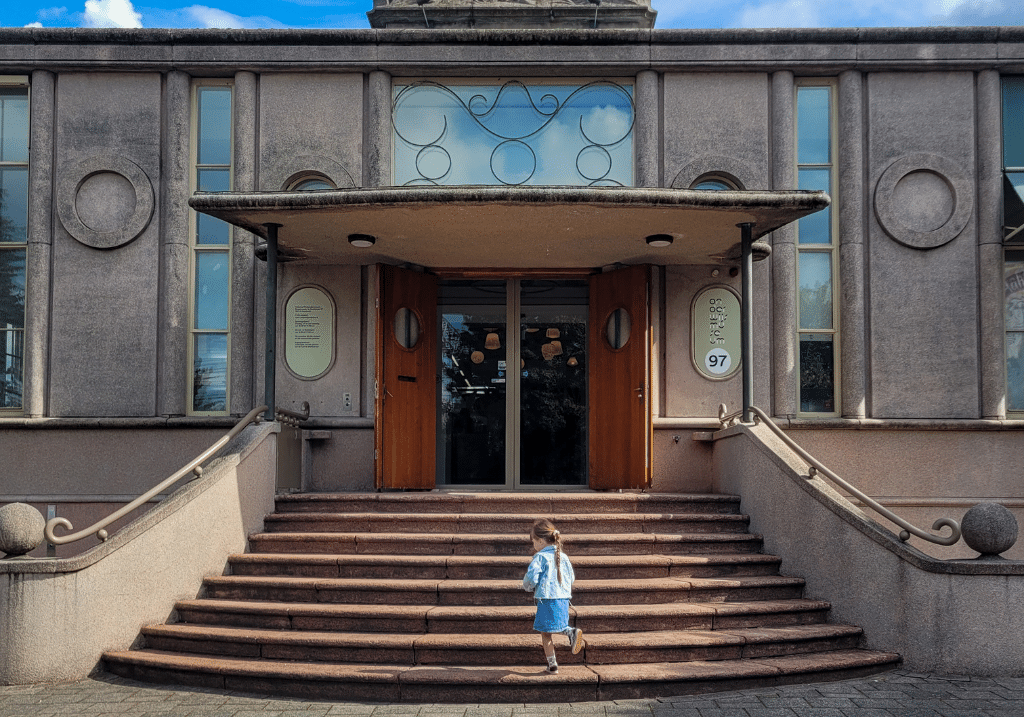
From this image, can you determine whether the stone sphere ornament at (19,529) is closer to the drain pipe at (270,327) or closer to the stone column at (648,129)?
the drain pipe at (270,327)

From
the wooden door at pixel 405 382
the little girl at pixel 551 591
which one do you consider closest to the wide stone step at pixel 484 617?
the little girl at pixel 551 591

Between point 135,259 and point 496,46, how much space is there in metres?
4.71

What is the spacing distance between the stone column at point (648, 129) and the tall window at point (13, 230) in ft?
22.8

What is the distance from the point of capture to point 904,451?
10852 mm

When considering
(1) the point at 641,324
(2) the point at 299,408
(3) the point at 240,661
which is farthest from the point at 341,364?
(3) the point at 240,661

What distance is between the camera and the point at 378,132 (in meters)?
11.4

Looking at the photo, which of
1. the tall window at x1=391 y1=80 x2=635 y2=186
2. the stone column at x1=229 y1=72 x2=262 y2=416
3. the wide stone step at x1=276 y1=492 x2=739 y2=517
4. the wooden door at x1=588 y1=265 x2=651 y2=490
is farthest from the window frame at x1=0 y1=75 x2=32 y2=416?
the wooden door at x1=588 y1=265 x2=651 y2=490

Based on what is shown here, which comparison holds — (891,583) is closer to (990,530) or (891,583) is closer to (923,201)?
(990,530)

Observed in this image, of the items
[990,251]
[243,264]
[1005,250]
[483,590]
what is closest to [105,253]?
[243,264]

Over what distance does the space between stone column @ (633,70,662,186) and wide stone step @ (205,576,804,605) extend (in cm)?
492

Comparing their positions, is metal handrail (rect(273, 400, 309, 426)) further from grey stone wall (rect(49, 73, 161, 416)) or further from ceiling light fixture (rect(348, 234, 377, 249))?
ceiling light fixture (rect(348, 234, 377, 249))

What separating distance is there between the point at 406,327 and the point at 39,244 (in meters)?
4.23

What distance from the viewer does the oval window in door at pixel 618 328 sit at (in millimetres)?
10898

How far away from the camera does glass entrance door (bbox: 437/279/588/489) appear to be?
11.5 meters
